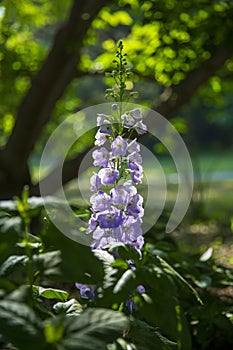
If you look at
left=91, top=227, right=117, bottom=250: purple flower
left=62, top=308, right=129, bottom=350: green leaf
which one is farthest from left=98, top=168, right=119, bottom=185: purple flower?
left=62, top=308, right=129, bottom=350: green leaf

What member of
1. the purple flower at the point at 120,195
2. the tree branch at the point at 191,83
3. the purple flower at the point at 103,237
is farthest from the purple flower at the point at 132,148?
the tree branch at the point at 191,83

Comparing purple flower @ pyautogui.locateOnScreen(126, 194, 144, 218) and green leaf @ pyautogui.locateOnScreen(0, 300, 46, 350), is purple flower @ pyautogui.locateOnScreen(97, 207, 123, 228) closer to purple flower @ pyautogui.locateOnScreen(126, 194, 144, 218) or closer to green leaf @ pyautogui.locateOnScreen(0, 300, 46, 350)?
purple flower @ pyautogui.locateOnScreen(126, 194, 144, 218)

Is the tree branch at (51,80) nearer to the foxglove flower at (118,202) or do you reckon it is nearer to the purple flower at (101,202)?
the foxglove flower at (118,202)

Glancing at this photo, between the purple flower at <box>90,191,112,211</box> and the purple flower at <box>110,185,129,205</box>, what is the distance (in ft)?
0.05

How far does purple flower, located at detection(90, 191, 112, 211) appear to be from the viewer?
153 cm

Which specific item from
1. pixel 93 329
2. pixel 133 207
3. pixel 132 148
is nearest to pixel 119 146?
pixel 132 148

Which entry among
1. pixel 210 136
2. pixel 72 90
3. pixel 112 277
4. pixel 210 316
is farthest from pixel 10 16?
pixel 210 136

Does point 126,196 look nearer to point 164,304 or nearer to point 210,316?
point 164,304

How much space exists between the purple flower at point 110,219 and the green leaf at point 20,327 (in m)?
0.42

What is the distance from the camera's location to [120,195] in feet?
5.03

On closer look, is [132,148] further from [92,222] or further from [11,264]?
[11,264]

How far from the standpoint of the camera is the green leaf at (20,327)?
109cm

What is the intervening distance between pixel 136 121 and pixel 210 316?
39.3 inches

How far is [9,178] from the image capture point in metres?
4.82
